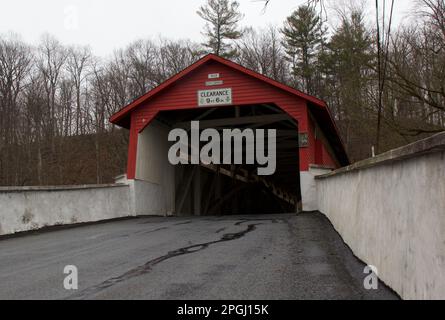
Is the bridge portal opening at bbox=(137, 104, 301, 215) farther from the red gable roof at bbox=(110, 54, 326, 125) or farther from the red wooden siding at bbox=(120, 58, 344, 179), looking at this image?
the red gable roof at bbox=(110, 54, 326, 125)

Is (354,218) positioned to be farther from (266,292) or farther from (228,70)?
(228,70)

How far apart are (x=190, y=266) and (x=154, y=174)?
451 inches

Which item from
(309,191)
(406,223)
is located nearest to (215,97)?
(309,191)

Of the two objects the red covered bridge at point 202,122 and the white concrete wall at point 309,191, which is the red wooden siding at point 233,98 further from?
the white concrete wall at point 309,191

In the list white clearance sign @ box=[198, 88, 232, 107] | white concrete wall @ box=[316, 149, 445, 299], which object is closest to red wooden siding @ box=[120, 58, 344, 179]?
white clearance sign @ box=[198, 88, 232, 107]

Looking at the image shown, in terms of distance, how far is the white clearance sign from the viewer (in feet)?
50.3

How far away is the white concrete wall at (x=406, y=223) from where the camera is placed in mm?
2971

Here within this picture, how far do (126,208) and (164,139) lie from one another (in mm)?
4305

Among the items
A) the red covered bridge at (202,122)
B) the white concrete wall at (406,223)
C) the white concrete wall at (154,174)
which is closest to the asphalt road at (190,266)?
the white concrete wall at (406,223)

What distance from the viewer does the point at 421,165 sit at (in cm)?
327

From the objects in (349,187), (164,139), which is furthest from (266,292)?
(164,139)

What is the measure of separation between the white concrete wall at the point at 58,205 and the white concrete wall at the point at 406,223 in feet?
26.4

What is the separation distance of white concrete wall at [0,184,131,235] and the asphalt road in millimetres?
1113

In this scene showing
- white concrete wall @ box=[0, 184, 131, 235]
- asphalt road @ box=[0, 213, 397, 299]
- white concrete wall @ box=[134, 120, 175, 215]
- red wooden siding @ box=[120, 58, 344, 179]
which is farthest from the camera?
white concrete wall @ box=[134, 120, 175, 215]
